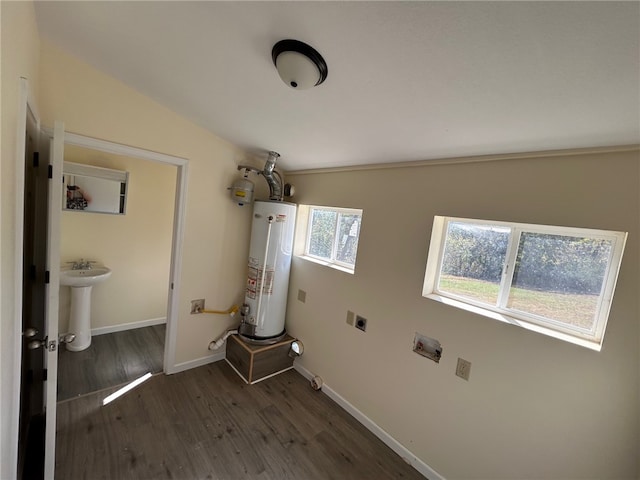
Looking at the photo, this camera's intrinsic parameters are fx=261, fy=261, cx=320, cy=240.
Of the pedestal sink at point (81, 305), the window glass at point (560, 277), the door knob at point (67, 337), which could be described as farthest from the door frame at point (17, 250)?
the window glass at point (560, 277)

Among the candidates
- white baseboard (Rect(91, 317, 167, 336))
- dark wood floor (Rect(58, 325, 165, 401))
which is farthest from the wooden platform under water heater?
white baseboard (Rect(91, 317, 167, 336))

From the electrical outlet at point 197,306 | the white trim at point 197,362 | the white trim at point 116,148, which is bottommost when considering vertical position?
the white trim at point 197,362

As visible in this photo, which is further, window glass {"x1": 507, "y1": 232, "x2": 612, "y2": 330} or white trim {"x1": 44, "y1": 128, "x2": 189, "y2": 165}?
white trim {"x1": 44, "y1": 128, "x2": 189, "y2": 165}

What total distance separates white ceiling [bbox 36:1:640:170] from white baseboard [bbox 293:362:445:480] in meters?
2.10

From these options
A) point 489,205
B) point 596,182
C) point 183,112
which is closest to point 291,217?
point 183,112

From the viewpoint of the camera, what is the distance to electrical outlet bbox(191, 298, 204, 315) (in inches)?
102

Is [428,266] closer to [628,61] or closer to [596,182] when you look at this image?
[596,182]

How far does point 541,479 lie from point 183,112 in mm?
3385

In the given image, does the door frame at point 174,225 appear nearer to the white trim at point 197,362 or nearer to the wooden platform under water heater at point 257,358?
the white trim at point 197,362

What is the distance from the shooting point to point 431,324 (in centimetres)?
178

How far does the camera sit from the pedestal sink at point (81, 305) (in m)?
2.65

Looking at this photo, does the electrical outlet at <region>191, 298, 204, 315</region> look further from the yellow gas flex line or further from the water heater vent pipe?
the water heater vent pipe

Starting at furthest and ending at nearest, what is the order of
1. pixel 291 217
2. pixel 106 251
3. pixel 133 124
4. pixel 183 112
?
1. pixel 106 251
2. pixel 291 217
3. pixel 183 112
4. pixel 133 124

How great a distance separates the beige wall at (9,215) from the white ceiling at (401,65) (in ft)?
1.42
